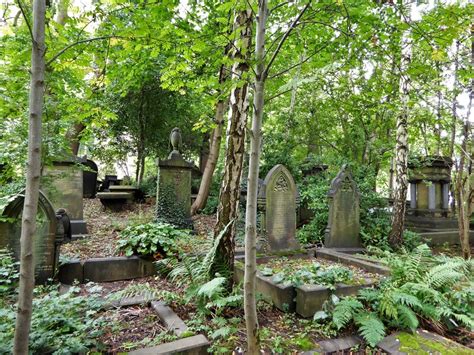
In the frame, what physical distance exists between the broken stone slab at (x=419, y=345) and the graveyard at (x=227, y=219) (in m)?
0.02

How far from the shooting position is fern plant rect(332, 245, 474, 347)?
293 centimetres

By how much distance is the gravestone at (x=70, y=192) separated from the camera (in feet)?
20.7

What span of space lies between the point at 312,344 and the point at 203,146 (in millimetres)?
12241

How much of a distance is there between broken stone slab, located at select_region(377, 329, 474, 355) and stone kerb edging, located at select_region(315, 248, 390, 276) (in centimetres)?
167

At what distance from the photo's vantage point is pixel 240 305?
10.9ft

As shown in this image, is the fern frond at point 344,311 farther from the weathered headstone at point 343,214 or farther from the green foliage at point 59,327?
the weathered headstone at point 343,214

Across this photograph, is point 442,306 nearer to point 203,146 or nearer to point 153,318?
point 153,318

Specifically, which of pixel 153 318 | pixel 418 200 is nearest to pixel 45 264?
pixel 153 318

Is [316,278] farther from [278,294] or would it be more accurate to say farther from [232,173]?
[232,173]

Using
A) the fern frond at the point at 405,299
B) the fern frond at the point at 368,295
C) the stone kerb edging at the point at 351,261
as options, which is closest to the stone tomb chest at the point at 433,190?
the stone kerb edging at the point at 351,261

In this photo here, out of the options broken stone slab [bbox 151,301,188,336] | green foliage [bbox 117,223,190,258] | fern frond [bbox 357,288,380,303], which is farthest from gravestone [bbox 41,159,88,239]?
fern frond [bbox 357,288,380,303]

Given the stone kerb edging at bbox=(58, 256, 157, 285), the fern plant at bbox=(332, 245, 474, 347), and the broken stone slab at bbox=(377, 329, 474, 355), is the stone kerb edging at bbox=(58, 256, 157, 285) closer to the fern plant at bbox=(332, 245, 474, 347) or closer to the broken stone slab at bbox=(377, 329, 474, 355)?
the fern plant at bbox=(332, 245, 474, 347)

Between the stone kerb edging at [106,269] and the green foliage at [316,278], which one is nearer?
the green foliage at [316,278]

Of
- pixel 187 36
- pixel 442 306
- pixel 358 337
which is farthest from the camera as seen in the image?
pixel 442 306
